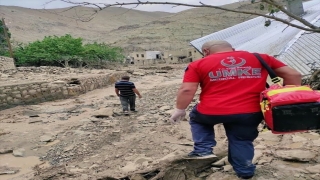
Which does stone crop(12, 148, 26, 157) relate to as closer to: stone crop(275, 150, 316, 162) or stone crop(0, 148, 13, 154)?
stone crop(0, 148, 13, 154)

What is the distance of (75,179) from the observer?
4.14 meters

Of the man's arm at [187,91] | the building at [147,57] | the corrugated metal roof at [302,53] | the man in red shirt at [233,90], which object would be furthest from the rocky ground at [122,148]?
the building at [147,57]

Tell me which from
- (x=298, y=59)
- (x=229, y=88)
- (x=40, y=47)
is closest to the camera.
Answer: (x=229, y=88)

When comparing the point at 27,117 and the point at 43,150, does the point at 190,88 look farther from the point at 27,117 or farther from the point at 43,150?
the point at 27,117

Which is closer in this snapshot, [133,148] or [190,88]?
[190,88]

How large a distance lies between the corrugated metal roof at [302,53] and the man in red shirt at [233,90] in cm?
333

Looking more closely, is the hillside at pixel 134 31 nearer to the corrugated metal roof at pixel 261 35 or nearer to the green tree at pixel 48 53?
the green tree at pixel 48 53

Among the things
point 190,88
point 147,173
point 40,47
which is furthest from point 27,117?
point 40,47

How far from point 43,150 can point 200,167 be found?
4136mm

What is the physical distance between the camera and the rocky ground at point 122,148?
3.04 meters

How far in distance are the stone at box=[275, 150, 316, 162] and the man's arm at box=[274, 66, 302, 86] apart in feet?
3.17

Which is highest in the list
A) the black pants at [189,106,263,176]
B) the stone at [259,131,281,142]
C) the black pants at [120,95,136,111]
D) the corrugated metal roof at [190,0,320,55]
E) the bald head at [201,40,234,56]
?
the corrugated metal roof at [190,0,320,55]

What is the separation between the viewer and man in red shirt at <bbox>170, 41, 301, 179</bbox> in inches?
100

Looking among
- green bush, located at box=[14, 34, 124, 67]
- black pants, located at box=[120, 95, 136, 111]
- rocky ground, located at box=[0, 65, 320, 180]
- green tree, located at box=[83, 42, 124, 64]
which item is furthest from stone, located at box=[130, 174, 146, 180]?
green tree, located at box=[83, 42, 124, 64]
